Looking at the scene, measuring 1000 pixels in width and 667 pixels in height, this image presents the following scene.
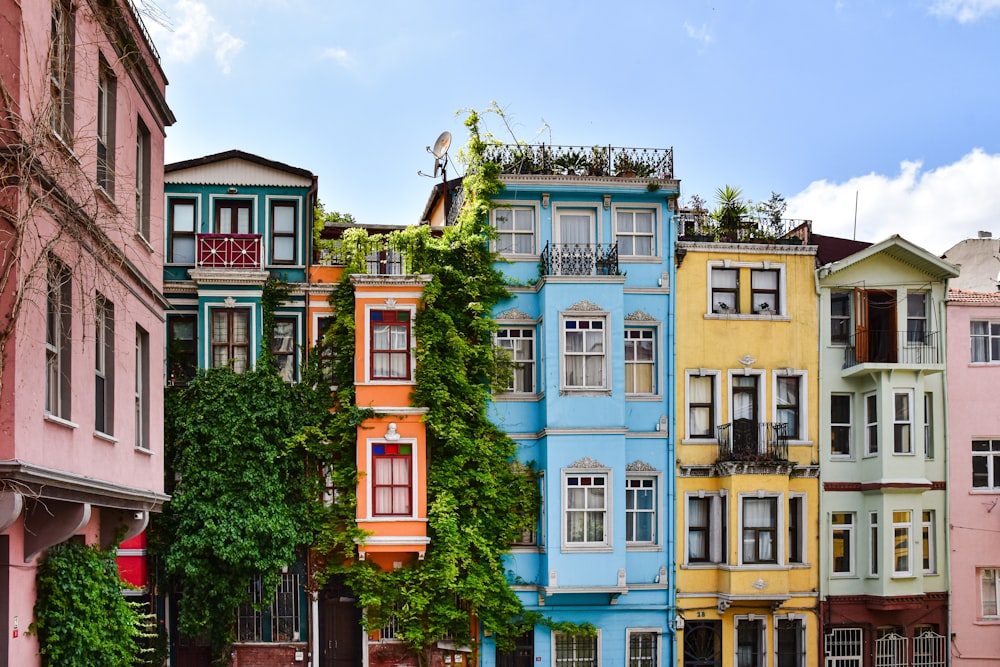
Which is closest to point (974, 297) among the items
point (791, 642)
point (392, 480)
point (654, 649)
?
point (791, 642)

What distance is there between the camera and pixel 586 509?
2564cm

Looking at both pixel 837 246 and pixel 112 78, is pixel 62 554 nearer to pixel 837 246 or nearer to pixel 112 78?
pixel 112 78

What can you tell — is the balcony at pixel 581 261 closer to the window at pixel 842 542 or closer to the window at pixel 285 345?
the window at pixel 285 345

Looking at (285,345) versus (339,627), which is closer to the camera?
(339,627)

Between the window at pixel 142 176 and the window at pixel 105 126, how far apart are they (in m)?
1.38

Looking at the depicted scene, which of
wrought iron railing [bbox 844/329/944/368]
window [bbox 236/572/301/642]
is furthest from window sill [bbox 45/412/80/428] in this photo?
wrought iron railing [bbox 844/329/944/368]

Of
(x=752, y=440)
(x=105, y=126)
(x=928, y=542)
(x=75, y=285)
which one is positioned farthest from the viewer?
(x=928, y=542)

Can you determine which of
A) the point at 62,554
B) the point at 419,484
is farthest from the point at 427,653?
the point at 62,554

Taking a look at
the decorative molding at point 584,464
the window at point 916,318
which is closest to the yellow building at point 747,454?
the decorative molding at point 584,464

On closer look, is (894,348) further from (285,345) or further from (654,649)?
(285,345)

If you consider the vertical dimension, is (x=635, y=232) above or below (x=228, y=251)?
above

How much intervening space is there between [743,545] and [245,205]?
14351 mm

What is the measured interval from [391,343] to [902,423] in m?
12.6

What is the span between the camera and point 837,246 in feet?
95.8
